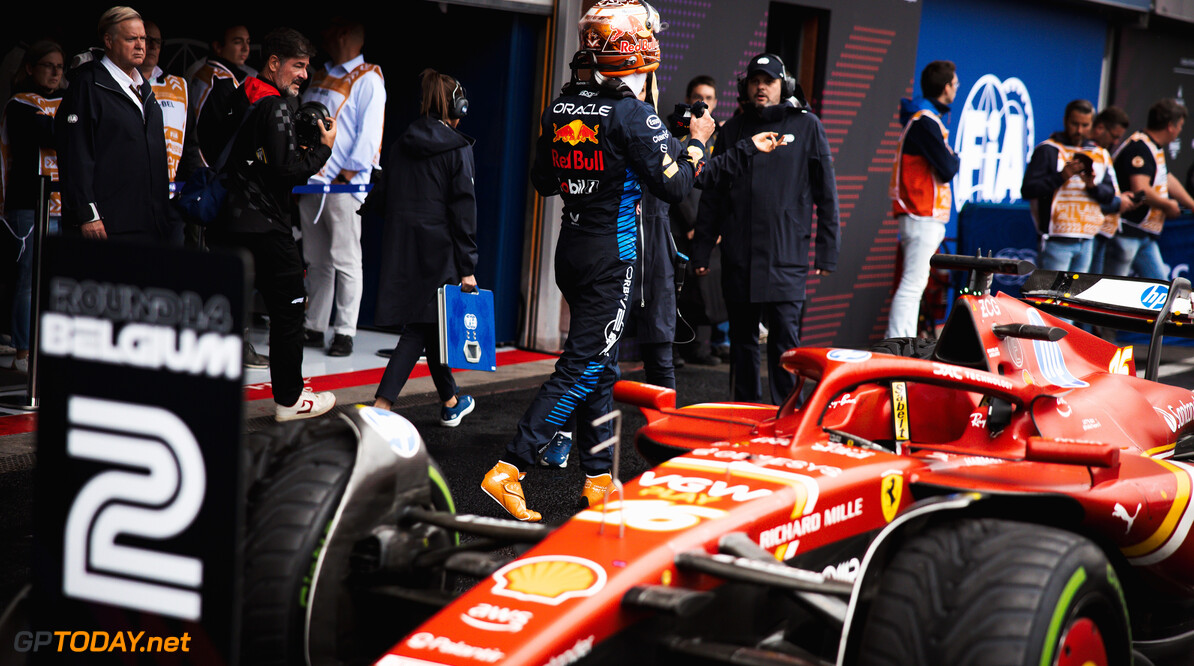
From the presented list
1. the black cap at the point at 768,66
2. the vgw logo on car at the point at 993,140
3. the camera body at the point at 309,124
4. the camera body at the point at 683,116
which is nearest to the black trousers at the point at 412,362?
the camera body at the point at 309,124

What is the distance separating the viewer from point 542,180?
535 centimetres

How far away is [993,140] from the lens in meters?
12.7

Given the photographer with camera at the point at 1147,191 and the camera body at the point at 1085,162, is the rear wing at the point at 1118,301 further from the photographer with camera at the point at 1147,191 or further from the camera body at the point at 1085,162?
the photographer with camera at the point at 1147,191

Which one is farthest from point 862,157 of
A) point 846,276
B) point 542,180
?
point 542,180

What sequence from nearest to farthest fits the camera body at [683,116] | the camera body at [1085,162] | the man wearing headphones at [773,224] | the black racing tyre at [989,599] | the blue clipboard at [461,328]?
the black racing tyre at [989,599], the camera body at [683,116], the blue clipboard at [461,328], the man wearing headphones at [773,224], the camera body at [1085,162]

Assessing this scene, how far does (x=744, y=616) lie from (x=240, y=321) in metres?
1.41

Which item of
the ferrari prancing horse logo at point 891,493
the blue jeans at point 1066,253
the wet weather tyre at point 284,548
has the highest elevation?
the blue jeans at point 1066,253

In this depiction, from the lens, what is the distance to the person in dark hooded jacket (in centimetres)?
630

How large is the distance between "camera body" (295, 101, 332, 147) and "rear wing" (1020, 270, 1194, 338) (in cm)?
350

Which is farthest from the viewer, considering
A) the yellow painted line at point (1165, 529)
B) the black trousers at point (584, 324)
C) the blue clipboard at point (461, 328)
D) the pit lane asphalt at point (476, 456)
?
the blue clipboard at point (461, 328)

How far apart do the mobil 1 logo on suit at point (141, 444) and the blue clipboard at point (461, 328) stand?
4.00 m

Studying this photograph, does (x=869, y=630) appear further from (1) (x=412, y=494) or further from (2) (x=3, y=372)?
(2) (x=3, y=372)

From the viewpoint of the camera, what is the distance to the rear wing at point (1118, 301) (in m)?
5.11

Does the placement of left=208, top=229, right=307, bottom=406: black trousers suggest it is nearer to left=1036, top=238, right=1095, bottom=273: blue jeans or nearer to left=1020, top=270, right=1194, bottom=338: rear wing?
left=1020, top=270, right=1194, bottom=338: rear wing
